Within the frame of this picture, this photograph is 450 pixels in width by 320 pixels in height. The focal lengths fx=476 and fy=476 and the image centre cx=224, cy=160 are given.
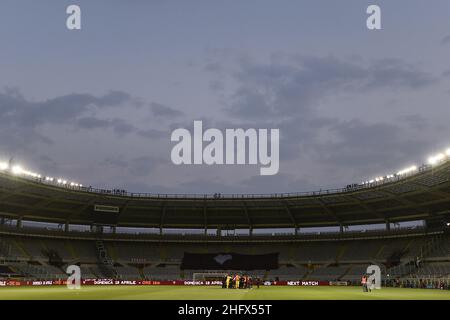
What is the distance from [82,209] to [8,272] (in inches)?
723

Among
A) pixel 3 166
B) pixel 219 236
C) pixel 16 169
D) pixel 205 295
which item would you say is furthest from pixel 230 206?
pixel 205 295

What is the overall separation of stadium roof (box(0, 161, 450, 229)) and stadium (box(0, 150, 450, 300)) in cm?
18

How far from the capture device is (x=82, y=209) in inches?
3462

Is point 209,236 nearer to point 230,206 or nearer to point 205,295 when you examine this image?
point 230,206

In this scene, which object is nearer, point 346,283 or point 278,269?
point 346,283

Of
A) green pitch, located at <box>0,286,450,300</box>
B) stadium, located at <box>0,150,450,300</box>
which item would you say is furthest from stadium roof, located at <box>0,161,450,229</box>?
green pitch, located at <box>0,286,450,300</box>

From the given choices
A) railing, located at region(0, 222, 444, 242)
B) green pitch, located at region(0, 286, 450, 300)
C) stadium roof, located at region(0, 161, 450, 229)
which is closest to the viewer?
green pitch, located at region(0, 286, 450, 300)

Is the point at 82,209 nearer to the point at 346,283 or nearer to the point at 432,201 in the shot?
the point at 346,283

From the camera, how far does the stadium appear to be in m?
74.9

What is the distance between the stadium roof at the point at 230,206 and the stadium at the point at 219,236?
185 mm

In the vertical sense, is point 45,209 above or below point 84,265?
above

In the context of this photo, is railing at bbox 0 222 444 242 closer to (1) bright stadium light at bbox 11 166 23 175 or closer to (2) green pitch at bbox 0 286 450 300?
(1) bright stadium light at bbox 11 166 23 175
